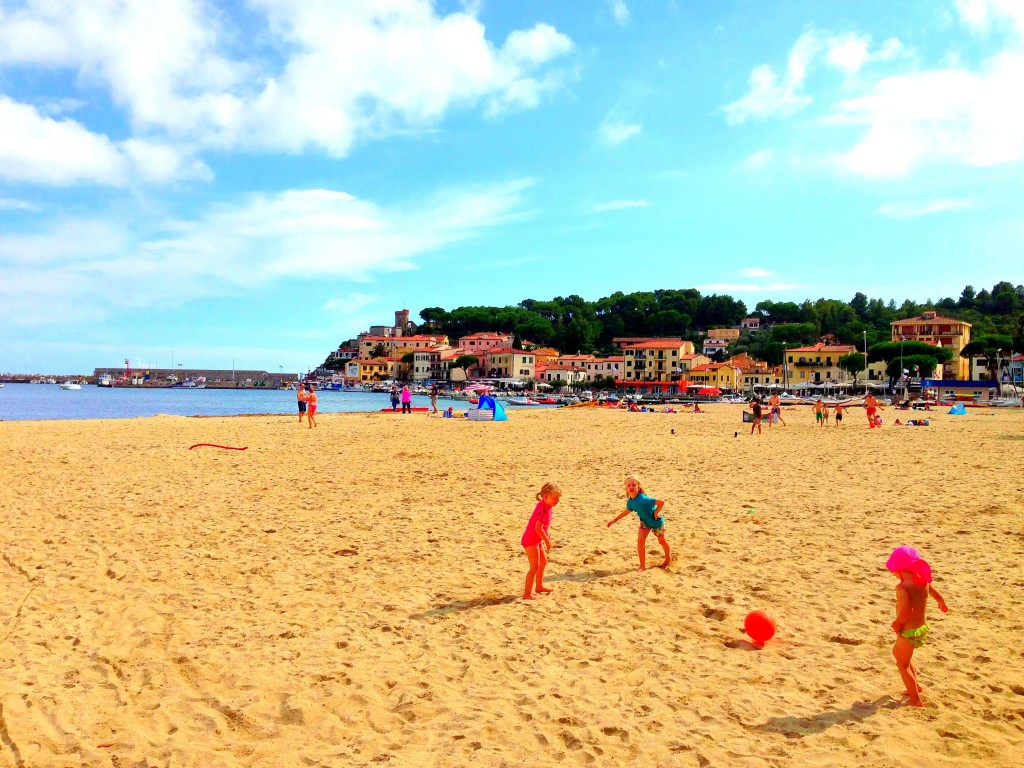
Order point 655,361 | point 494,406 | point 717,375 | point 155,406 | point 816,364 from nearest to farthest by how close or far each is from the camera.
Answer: point 494,406
point 155,406
point 816,364
point 717,375
point 655,361

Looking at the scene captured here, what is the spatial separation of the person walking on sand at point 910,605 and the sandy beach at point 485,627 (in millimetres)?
167

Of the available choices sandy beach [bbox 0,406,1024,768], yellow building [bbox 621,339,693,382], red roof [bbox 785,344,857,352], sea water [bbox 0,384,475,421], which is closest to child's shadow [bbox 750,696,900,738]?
sandy beach [bbox 0,406,1024,768]

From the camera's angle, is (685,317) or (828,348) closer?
(828,348)

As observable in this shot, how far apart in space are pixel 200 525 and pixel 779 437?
59.1 feet

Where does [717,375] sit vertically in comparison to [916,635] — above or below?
above

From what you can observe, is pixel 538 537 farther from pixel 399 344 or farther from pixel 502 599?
pixel 399 344

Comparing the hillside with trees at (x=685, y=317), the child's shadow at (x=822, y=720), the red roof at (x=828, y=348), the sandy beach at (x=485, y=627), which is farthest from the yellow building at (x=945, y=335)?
the child's shadow at (x=822, y=720)

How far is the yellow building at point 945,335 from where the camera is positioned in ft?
305

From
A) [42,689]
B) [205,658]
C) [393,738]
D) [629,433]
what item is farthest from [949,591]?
[629,433]

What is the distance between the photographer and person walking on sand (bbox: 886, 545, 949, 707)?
417cm

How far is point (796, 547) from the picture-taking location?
7.77 m

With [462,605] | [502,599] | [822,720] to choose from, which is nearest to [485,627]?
[462,605]

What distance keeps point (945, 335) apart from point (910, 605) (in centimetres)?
10882

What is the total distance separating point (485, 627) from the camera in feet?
18.1
